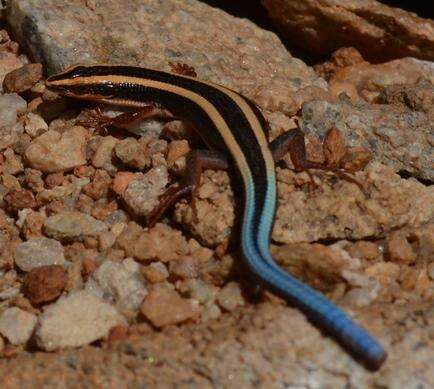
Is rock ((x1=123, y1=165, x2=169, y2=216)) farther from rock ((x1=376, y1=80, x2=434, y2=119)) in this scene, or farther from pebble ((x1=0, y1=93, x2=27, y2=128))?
rock ((x1=376, y1=80, x2=434, y2=119))

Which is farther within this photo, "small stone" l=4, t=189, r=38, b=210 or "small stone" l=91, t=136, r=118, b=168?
"small stone" l=91, t=136, r=118, b=168

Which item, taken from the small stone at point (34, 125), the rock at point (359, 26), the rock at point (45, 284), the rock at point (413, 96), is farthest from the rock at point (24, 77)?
the rock at point (413, 96)

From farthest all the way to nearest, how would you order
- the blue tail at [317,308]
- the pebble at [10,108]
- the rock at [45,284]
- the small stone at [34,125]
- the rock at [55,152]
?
the pebble at [10,108]
the small stone at [34,125]
the rock at [55,152]
the rock at [45,284]
the blue tail at [317,308]

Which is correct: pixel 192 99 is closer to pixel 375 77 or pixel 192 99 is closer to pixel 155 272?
pixel 155 272

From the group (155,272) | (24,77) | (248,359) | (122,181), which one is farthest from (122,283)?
(24,77)

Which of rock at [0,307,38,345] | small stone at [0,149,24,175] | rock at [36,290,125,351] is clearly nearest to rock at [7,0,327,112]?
small stone at [0,149,24,175]

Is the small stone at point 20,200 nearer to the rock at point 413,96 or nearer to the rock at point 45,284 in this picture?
the rock at point 45,284
